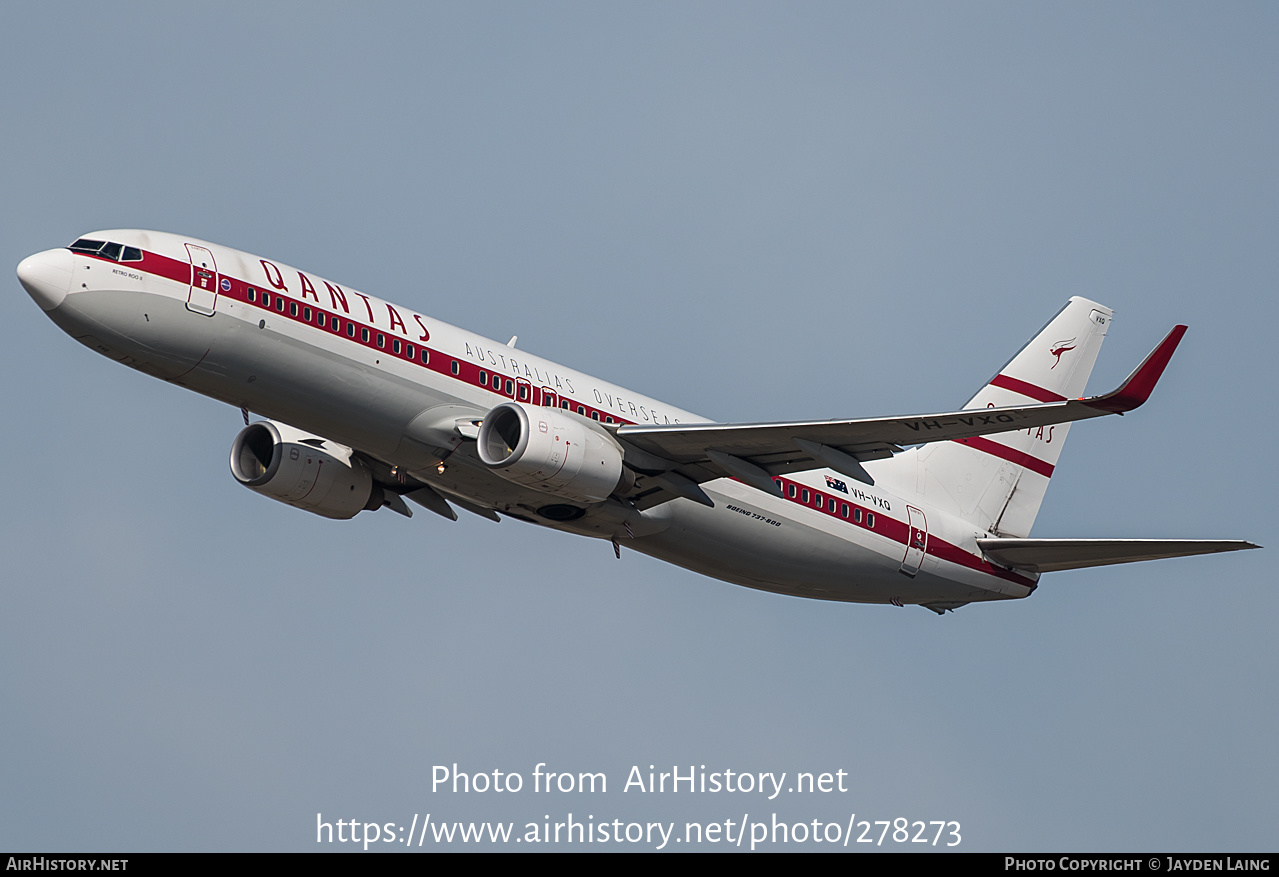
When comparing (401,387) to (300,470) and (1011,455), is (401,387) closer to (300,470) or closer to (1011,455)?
(300,470)

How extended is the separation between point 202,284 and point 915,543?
20883 millimetres

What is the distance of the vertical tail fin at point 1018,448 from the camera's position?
47.2m

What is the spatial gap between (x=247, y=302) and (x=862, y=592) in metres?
19.0

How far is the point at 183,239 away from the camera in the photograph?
3516 cm

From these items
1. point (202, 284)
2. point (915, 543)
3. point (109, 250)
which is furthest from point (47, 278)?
point (915, 543)

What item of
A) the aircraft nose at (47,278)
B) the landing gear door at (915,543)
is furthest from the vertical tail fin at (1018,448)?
the aircraft nose at (47,278)

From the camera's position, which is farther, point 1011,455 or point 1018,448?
point 1018,448

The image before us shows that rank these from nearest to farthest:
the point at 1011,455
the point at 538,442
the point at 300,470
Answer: the point at 538,442, the point at 300,470, the point at 1011,455

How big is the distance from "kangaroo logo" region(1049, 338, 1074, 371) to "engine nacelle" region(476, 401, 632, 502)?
19334 mm

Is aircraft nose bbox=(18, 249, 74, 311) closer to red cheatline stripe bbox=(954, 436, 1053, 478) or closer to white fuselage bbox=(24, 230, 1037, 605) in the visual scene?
white fuselage bbox=(24, 230, 1037, 605)

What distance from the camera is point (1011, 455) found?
4906 cm

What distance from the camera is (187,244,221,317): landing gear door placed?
34.2 metres

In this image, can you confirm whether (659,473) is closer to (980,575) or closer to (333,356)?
(333,356)

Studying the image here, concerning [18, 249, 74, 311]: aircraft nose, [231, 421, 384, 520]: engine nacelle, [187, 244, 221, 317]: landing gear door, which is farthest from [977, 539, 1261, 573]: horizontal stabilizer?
[18, 249, 74, 311]: aircraft nose
